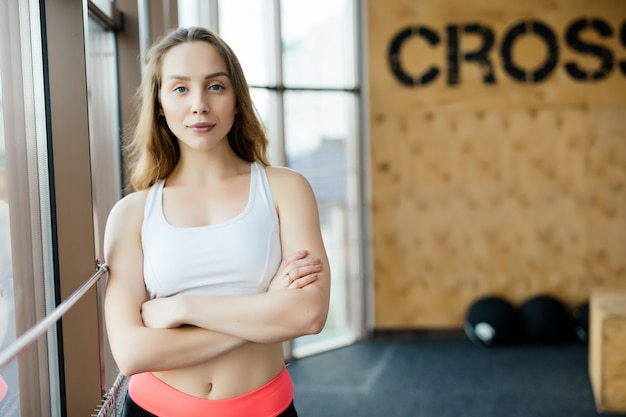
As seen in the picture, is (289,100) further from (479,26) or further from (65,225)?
(65,225)

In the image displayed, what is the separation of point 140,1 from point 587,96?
3.40 meters

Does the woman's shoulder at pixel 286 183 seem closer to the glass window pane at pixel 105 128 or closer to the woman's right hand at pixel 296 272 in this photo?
the woman's right hand at pixel 296 272

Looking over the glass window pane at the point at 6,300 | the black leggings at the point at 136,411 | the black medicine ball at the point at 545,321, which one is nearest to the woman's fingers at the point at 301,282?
the black leggings at the point at 136,411

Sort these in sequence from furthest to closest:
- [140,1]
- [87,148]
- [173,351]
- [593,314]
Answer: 1. [593,314]
2. [140,1]
3. [87,148]
4. [173,351]

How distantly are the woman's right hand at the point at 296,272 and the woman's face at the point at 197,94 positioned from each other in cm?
30

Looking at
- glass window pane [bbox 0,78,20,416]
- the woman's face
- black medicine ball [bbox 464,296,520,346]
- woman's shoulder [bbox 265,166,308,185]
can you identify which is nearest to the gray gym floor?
black medicine ball [bbox 464,296,520,346]

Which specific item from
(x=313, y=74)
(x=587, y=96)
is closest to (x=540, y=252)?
(x=587, y=96)

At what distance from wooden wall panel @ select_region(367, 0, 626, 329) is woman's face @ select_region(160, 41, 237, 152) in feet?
11.9

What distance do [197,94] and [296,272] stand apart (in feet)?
1.41

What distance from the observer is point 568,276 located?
512cm

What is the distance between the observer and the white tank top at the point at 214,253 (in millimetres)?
1457

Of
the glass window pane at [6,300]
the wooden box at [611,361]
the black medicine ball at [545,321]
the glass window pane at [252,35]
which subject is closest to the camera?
the glass window pane at [6,300]

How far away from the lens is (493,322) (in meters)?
4.86

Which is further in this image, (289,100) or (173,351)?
(289,100)
